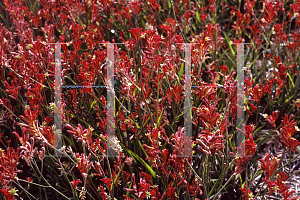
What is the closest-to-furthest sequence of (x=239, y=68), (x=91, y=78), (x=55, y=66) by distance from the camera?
1. (x=91, y=78)
2. (x=55, y=66)
3. (x=239, y=68)

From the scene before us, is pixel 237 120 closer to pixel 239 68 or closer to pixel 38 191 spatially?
pixel 239 68

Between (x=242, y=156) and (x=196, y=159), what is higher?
(x=242, y=156)

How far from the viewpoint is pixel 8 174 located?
1.33 m

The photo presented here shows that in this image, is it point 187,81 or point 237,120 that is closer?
point 187,81

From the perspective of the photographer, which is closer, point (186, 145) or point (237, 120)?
point (186, 145)

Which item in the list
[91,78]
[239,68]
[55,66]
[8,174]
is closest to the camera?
[8,174]

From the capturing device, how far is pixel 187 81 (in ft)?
5.78

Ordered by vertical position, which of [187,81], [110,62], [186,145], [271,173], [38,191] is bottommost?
[38,191]

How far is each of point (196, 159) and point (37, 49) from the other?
3.81ft

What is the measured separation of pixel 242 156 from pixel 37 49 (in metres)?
1.25

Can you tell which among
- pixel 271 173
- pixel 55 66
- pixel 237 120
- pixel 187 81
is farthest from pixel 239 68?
pixel 55 66

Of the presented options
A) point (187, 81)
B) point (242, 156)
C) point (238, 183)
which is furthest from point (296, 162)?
point (187, 81)

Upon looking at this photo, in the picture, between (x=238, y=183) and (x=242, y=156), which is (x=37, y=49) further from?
(x=238, y=183)

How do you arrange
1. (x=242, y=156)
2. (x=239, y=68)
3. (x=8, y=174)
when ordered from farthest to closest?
(x=239, y=68) → (x=242, y=156) → (x=8, y=174)
